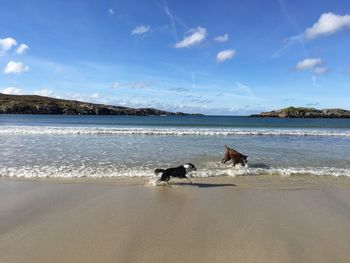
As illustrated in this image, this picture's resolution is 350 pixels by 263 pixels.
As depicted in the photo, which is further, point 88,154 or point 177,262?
point 88,154

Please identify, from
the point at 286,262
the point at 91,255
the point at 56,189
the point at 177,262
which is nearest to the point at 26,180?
the point at 56,189

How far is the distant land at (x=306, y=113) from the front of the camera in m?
153

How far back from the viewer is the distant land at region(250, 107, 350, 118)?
15288cm

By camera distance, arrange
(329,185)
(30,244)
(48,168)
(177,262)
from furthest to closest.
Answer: (48,168)
(329,185)
(30,244)
(177,262)

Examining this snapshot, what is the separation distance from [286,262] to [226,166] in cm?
876

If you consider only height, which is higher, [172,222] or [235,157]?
[235,157]

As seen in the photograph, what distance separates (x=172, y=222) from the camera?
22.6 ft

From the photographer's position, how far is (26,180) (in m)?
10.7

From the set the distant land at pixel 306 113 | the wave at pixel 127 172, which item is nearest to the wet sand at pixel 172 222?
the wave at pixel 127 172

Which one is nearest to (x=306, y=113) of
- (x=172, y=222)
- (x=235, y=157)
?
(x=235, y=157)

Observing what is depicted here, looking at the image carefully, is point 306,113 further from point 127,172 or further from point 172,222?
point 172,222

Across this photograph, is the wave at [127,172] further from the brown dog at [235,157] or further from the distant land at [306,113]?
the distant land at [306,113]

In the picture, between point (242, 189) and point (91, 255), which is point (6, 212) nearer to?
point (91, 255)

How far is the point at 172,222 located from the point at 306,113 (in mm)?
158739
